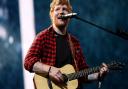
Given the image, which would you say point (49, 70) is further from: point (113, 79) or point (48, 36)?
point (113, 79)

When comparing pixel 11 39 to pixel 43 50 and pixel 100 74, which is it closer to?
pixel 43 50

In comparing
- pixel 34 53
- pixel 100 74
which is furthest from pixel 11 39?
pixel 100 74

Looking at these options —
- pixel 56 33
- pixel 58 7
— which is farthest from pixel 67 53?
pixel 58 7

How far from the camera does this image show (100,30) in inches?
92.1

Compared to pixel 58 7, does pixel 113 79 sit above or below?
Answer: below

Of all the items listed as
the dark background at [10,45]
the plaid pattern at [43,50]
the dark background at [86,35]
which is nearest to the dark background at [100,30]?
the dark background at [86,35]

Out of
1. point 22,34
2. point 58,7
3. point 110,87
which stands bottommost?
point 110,87

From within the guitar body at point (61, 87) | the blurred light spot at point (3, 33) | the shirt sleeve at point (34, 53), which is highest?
the blurred light spot at point (3, 33)

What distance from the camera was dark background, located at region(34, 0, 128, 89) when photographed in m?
2.28

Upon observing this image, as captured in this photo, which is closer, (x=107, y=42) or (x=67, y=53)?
(x=67, y=53)

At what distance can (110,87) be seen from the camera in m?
2.36

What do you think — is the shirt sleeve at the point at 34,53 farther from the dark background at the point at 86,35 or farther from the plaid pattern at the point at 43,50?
the dark background at the point at 86,35

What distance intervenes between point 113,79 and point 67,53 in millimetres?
456

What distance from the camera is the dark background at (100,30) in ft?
7.49
